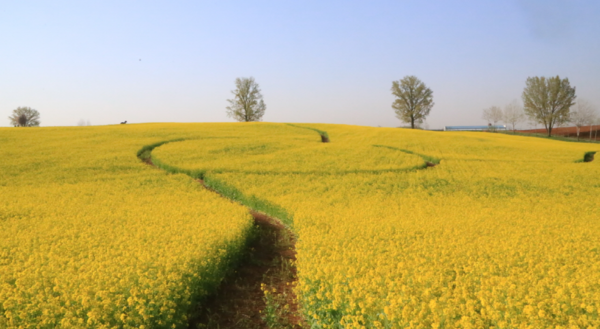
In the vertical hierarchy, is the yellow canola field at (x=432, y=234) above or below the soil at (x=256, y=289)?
above

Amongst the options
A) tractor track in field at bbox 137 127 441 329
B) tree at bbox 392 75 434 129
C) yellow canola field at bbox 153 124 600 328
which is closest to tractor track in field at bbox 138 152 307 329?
tractor track in field at bbox 137 127 441 329

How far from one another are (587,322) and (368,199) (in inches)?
458

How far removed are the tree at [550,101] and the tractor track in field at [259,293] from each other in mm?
77027

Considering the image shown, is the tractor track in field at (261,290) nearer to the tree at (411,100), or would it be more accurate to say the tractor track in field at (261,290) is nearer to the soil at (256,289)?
the soil at (256,289)

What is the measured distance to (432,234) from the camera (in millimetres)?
10625

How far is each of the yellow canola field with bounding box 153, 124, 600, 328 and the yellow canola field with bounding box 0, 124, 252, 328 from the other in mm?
2150

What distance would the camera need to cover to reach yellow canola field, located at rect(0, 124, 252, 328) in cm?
656

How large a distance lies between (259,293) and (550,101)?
272 feet

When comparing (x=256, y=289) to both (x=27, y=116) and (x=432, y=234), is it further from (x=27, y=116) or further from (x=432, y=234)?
(x=27, y=116)

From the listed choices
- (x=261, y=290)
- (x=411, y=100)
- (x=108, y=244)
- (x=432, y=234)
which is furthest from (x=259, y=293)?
(x=411, y=100)

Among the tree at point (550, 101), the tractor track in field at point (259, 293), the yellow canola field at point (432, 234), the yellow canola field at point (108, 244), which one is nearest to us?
the yellow canola field at point (432, 234)

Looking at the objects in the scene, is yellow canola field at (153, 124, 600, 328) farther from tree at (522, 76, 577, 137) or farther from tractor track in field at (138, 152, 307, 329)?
tree at (522, 76, 577, 137)

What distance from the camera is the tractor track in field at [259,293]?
27.1 feet

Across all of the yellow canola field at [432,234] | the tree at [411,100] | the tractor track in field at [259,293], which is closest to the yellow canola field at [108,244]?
the tractor track in field at [259,293]
